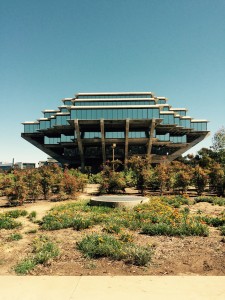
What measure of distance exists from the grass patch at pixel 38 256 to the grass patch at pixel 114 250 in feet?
2.95

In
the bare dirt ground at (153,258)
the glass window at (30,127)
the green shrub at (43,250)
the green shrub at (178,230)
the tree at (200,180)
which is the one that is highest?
the glass window at (30,127)

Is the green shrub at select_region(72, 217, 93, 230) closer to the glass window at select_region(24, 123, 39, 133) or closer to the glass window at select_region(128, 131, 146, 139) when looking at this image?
the glass window at select_region(128, 131, 146, 139)

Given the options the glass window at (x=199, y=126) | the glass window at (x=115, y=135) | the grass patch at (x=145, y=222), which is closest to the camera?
the grass patch at (x=145, y=222)

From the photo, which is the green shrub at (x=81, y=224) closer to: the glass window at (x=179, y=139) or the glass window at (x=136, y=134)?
the glass window at (x=136, y=134)

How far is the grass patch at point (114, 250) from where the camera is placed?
703cm

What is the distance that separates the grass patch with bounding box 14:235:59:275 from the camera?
6586 mm

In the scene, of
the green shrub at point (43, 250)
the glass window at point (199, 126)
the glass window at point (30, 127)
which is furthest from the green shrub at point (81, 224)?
the glass window at point (199, 126)

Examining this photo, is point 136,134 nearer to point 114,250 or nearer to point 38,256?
point 114,250

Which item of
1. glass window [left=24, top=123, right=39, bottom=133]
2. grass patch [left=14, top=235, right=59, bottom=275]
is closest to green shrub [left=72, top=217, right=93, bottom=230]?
grass patch [left=14, top=235, right=59, bottom=275]

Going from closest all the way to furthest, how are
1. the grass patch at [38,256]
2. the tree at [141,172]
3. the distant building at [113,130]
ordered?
the grass patch at [38,256], the tree at [141,172], the distant building at [113,130]
